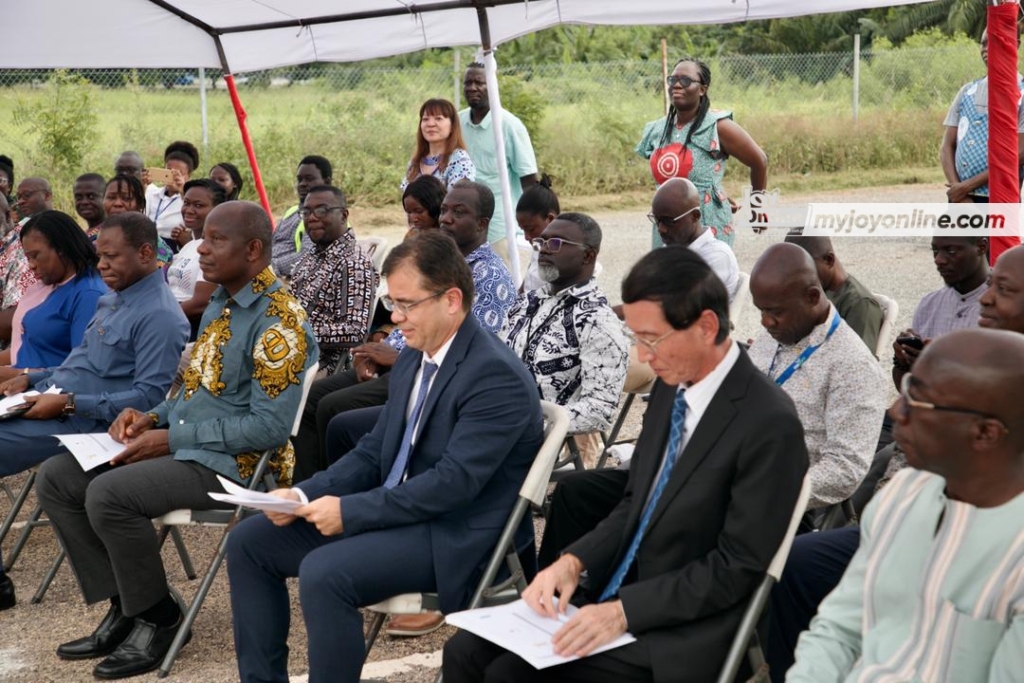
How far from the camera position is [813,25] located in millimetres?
31844

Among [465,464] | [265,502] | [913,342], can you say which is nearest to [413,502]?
[465,464]

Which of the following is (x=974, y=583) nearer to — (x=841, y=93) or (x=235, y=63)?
(x=235, y=63)

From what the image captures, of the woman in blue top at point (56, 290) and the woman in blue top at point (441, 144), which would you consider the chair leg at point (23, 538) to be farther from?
the woman in blue top at point (441, 144)

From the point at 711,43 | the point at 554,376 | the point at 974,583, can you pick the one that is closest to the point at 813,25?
Result: the point at 711,43

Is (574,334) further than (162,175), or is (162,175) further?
(162,175)

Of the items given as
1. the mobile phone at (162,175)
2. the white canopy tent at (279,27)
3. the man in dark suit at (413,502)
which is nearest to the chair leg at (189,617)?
the man in dark suit at (413,502)

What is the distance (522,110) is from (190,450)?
15313 mm

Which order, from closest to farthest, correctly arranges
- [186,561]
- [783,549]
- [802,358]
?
[783,549] → [802,358] → [186,561]

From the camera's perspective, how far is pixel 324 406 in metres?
5.75

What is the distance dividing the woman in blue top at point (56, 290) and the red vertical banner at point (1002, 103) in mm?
4233

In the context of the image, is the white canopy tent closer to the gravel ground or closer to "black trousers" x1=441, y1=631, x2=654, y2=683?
the gravel ground

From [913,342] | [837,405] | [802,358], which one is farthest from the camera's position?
[913,342]

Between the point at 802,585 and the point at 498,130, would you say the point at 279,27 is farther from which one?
the point at 802,585

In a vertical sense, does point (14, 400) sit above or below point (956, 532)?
below
